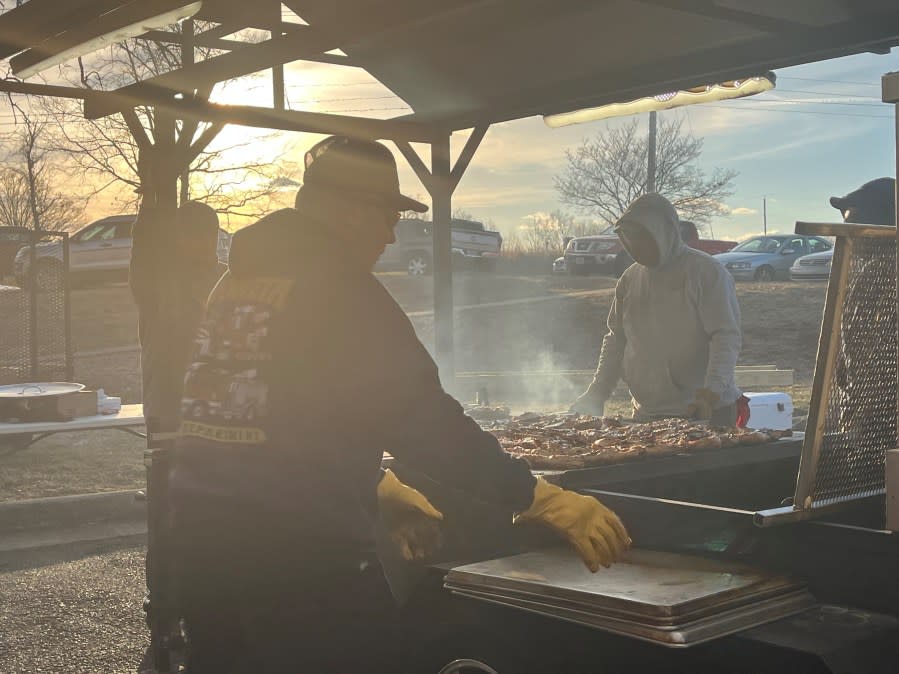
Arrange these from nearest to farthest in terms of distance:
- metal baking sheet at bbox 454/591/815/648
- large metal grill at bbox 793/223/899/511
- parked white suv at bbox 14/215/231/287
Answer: metal baking sheet at bbox 454/591/815/648, large metal grill at bbox 793/223/899/511, parked white suv at bbox 14/215/231/287

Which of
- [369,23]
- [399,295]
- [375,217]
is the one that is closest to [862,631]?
[375,217]

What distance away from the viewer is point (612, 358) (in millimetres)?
5945

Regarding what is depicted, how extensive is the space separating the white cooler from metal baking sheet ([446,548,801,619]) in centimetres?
539

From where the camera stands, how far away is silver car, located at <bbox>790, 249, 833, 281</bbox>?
1110 inches

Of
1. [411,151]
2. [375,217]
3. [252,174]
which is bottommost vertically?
[375,217]

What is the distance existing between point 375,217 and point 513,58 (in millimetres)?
3415

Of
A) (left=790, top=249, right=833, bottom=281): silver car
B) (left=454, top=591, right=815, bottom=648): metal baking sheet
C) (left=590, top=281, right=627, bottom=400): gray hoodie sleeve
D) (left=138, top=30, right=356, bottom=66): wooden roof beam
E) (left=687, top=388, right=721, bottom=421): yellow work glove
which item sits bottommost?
(left=454, top=591, right=815, bottom=648): metal baking sheet

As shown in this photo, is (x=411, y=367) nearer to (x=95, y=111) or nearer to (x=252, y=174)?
(x=95, y=111)

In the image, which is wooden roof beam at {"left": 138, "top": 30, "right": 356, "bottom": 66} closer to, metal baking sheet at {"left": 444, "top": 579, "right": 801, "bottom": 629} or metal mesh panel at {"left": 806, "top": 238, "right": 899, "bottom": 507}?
metal mesh panel at {"left": 806, "top": 238, "right": 899, "bottom": 507}

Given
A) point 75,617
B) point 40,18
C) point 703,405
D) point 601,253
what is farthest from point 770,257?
point 40,18

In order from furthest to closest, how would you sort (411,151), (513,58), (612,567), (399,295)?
(399,295)
(411,151)
(513,58)
(612,567)

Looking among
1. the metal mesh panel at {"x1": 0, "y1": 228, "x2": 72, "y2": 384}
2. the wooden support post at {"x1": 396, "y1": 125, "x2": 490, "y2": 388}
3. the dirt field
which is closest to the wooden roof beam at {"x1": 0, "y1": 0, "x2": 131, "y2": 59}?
the wooden support post at {"x1": 396, "y1": 125, "x2": 490, "y2": 388}

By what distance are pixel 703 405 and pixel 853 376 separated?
2415mm

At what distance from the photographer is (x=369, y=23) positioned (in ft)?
13.7
